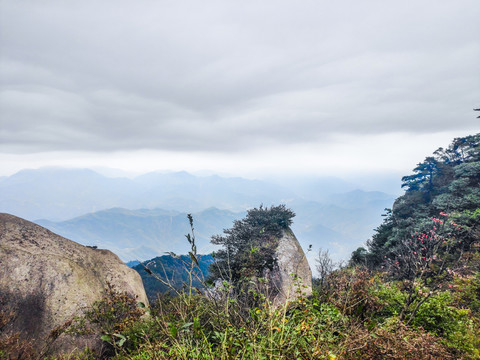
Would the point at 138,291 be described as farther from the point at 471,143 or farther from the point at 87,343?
the point at 471,143

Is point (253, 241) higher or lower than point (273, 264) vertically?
higher

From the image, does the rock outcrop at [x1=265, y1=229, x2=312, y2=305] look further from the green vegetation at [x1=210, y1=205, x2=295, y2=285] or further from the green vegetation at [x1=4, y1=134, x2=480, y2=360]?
the green vegetation at [x1=4, y1=134, x2=480, y2=360]

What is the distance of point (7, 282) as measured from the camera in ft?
22.0

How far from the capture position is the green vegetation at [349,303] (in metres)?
3.49

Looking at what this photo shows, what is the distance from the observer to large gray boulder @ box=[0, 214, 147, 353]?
21.7ft

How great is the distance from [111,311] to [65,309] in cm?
166

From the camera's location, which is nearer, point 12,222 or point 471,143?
point 12,222

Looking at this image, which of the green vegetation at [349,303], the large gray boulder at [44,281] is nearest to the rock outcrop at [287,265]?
the green vegetation at [349,303]

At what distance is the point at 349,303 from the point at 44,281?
27.8ft

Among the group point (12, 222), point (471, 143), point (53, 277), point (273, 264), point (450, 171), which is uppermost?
point (471, 143)

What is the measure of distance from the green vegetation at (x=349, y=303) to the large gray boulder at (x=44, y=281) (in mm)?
812

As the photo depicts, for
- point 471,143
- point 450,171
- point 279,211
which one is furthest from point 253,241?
point 471,143

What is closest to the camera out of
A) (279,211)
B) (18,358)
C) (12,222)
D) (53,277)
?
(18,358)

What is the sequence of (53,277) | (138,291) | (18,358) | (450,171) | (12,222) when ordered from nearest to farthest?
(18,358) < (53,277) < (12,222) < (138,291) < (450,171)
